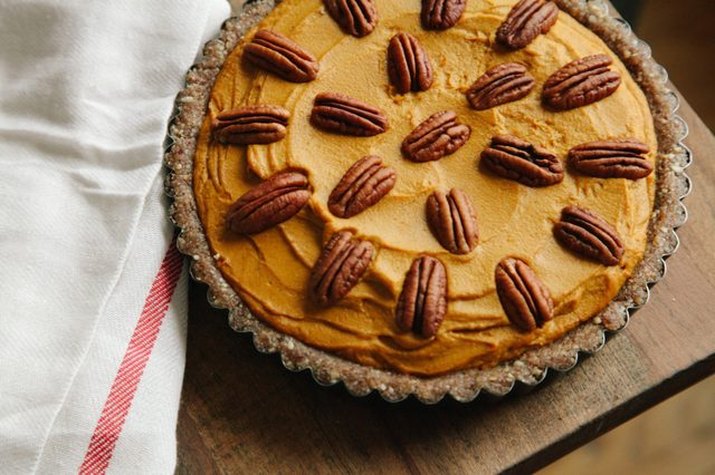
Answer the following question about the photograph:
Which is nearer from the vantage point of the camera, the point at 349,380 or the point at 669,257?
the point at 349,380

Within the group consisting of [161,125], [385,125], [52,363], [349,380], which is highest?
[385,125]

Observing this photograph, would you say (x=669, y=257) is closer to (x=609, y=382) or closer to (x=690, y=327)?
(x=690, y=327)

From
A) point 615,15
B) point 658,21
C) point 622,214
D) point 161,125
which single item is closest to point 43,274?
point 161,125

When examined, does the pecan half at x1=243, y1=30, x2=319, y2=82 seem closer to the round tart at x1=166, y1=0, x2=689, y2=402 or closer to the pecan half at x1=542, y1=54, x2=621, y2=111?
the round tart at x1=166, y1=0, x2=689, y2=402

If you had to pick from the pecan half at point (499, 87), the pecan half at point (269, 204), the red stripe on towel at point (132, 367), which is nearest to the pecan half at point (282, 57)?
the pecan half at point (269, 204)

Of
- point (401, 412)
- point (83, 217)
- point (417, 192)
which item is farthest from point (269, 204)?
point (401, 412)

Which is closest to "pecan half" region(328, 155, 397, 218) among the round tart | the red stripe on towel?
the round tart

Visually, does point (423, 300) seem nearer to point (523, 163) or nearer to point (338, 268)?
point (338, 268)

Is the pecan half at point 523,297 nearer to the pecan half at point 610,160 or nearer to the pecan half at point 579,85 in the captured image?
the pecan half at point 610,160
